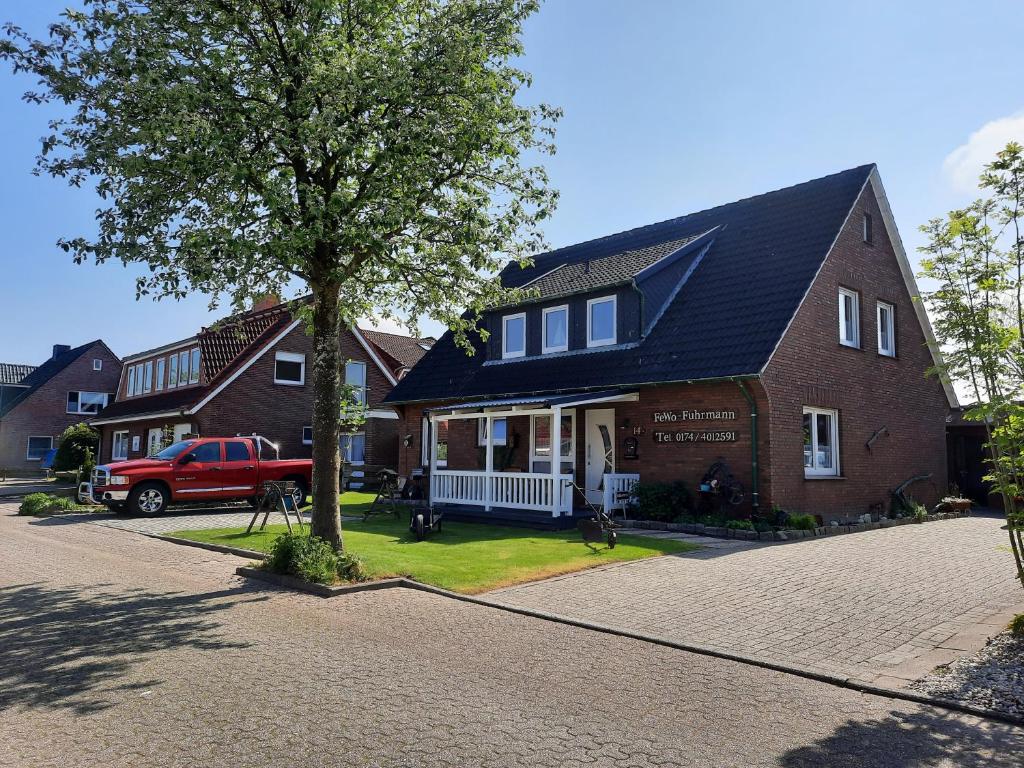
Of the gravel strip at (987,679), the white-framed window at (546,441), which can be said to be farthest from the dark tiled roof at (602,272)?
the gravel strip at (987,679)

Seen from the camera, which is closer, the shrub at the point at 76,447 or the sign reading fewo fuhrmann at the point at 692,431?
the sign reading fewo fuhrmann at the point at 692,431

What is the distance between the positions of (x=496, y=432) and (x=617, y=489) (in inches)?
195

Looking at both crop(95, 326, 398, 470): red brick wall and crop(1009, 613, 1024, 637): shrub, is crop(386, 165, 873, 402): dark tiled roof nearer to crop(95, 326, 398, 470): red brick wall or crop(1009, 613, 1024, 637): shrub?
crop(1009, 613, 1024, 637): shrub

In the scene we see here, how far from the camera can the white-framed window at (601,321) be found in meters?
19.0

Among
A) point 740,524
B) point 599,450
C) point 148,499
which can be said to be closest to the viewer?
point 740,524

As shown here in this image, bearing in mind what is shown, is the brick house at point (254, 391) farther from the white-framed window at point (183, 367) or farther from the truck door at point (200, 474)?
the truck door at point (200, 474)

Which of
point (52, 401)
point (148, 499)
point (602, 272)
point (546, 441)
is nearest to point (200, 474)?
point (148, 499)

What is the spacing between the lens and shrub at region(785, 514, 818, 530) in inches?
579

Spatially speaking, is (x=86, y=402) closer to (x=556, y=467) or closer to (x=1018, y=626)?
(x=556, y=467)

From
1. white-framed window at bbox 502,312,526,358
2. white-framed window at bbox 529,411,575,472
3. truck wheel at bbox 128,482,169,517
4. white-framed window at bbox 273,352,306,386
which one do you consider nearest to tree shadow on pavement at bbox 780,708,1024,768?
white-framed window at bbox 529,411,575,472

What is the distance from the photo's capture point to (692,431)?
16.4 meters

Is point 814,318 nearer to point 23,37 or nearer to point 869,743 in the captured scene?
point 869,743

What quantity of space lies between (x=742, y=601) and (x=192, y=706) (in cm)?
593

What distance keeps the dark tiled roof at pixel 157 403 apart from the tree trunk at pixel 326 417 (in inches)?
764
